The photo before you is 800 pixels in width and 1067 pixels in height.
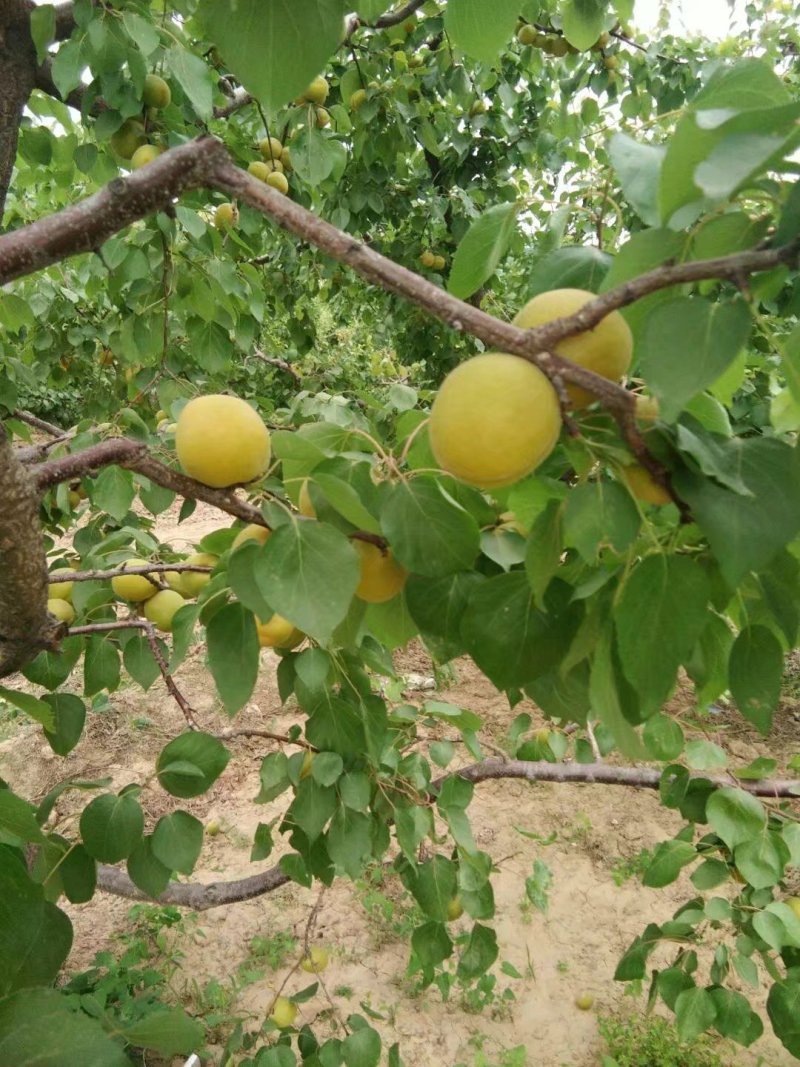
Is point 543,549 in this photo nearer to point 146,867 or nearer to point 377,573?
point 377,573

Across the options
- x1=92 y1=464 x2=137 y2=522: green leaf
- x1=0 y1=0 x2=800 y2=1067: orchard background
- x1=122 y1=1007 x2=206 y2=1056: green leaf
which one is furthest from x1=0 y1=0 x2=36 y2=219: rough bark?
x1=122 y1=1007 x2=206 y2=1056: green leaf

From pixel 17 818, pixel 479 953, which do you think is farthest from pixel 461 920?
pixel 17 818

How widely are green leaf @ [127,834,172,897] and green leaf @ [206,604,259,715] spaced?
18.7 inches

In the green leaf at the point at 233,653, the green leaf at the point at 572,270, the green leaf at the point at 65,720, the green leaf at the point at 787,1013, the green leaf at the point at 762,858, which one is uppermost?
the green leaf at the point at 572,270

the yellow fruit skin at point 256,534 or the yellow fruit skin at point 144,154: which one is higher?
the yellow fruit skin at point 144,154

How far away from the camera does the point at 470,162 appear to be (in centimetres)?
355

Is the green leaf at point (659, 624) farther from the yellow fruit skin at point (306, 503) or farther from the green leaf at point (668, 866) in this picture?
the green leaf at point (668, 866)

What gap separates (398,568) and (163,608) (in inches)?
27.2

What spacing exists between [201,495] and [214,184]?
270mm

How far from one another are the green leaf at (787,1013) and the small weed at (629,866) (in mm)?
1545

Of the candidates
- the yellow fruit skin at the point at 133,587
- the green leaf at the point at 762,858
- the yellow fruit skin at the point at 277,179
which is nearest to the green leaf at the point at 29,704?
the yellow fruit skin at the point at 133,587

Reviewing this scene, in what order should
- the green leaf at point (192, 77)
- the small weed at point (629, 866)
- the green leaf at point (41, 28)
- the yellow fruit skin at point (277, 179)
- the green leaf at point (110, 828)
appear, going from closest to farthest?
the green leaf at point (110, 828), the green leaf at point (41, 28), the green leaf at point (192, 77), the yellow fruit skin at point (277, 179), the small weed at point (629, 866)

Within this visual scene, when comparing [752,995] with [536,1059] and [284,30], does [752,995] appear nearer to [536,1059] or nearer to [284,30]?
[536,1059]

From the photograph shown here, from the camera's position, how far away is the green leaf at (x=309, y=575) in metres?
0.56
